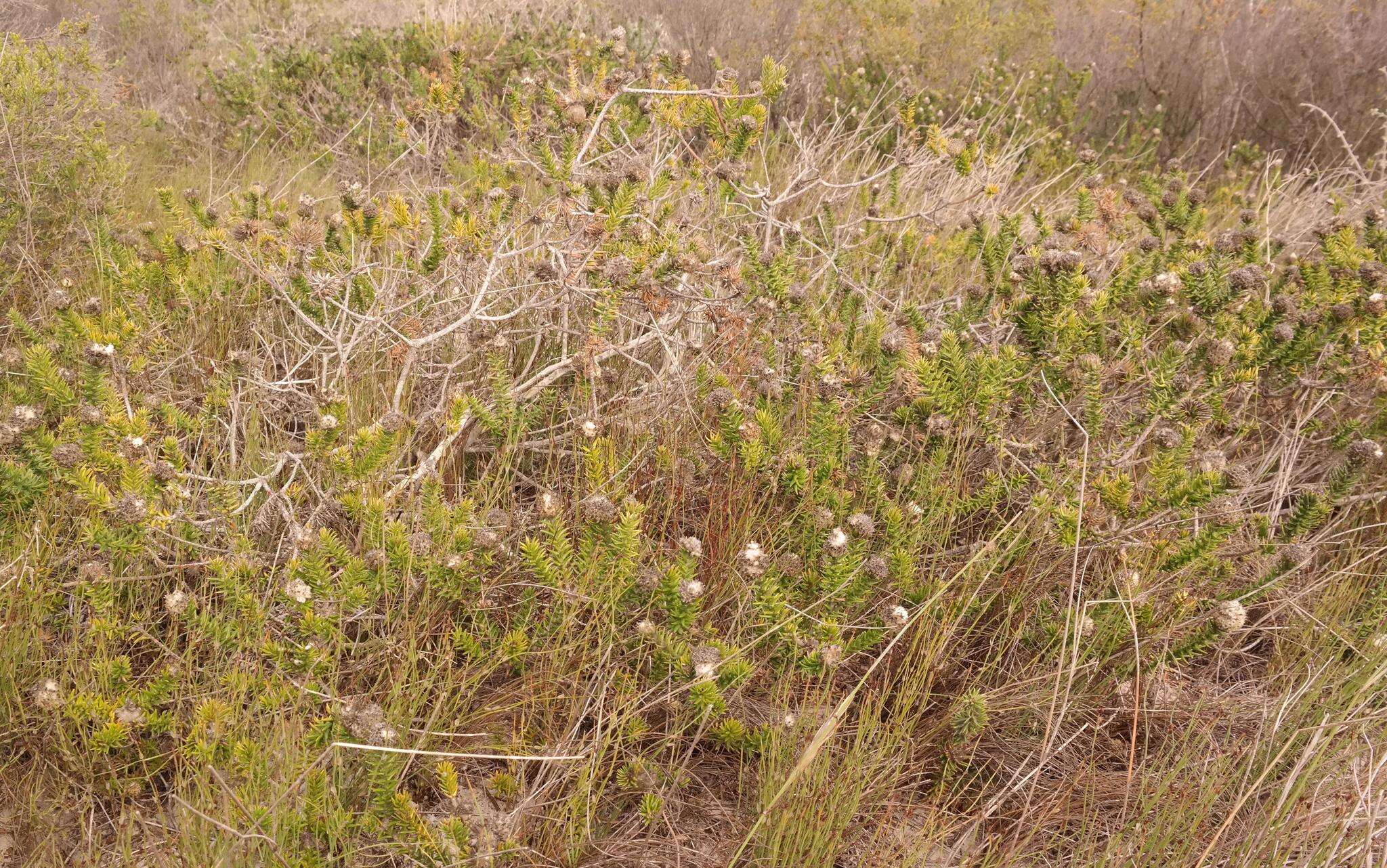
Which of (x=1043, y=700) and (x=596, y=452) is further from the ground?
(x=596, y=452)

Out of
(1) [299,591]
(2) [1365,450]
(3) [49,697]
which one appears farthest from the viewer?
(2) [1365,450]

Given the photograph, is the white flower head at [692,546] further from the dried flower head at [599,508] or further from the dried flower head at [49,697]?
the dried flower head at [49,697]

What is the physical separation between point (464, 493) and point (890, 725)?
126 centimetres

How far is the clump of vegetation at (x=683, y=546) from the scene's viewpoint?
1.75m

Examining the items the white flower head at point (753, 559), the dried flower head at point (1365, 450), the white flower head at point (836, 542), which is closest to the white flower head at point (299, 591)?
the white flower head at point (753, 559)

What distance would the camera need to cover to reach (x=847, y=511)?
7.45 feet

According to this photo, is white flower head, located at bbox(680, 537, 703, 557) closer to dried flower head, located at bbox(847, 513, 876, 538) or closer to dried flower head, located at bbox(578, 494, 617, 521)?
dried flower head, located at bbox(578, 494, 617, 521)

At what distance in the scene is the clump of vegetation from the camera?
1745 millimetres

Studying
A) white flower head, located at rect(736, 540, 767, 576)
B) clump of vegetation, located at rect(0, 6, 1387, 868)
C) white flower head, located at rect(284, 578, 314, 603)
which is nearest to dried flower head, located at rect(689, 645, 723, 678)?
clump of vegetation, located at rect(0, 6, 1387, 868)

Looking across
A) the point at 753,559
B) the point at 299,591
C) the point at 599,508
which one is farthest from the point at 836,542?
the point at 299,591

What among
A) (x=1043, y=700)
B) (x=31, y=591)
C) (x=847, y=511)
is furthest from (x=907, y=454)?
Answer: (x=31, y=591)

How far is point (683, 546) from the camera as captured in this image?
6.18 feet

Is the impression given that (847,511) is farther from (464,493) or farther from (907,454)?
(464,493)

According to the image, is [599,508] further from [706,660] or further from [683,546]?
[706,660]
